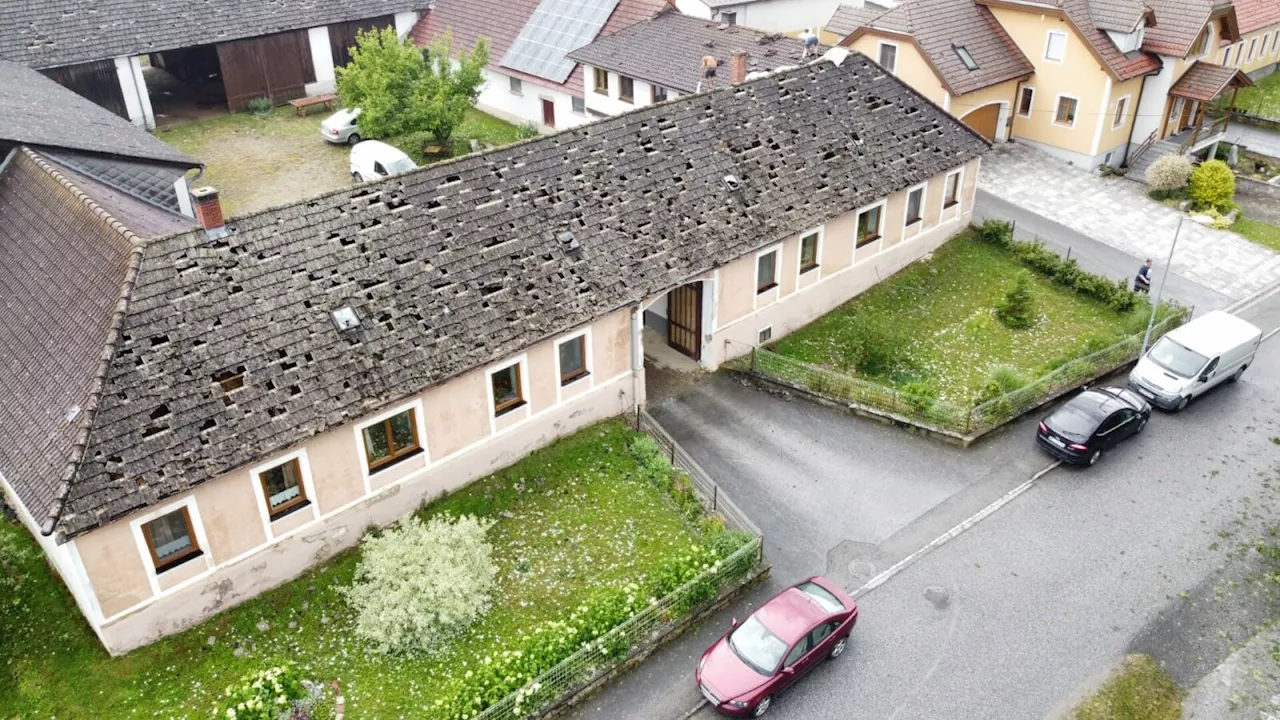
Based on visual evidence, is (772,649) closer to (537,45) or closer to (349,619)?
(349,619)

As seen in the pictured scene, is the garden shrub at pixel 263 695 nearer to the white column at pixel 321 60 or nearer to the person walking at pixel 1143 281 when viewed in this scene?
the person walking at pixel 1143 281

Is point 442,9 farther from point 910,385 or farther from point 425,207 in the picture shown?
point 910,385

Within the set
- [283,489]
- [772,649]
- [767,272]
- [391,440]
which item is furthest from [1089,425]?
[283,489]

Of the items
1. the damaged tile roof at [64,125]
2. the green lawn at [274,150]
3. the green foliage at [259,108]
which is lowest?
the green lawn at [274,150]

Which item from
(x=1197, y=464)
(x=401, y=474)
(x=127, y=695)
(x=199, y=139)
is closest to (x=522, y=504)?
(x=401, y=474)

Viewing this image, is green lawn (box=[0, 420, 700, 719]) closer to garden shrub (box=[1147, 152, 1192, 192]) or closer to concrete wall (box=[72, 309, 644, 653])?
concrete wall (box=[72, 309, 644, 653])

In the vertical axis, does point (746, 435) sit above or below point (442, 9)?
below

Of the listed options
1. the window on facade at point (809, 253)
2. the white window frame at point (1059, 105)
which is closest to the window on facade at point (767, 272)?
the window on facade at point (809, 253)

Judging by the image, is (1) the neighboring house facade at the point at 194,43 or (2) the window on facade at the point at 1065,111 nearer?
(2) the window on facade at the point at 1065,111
